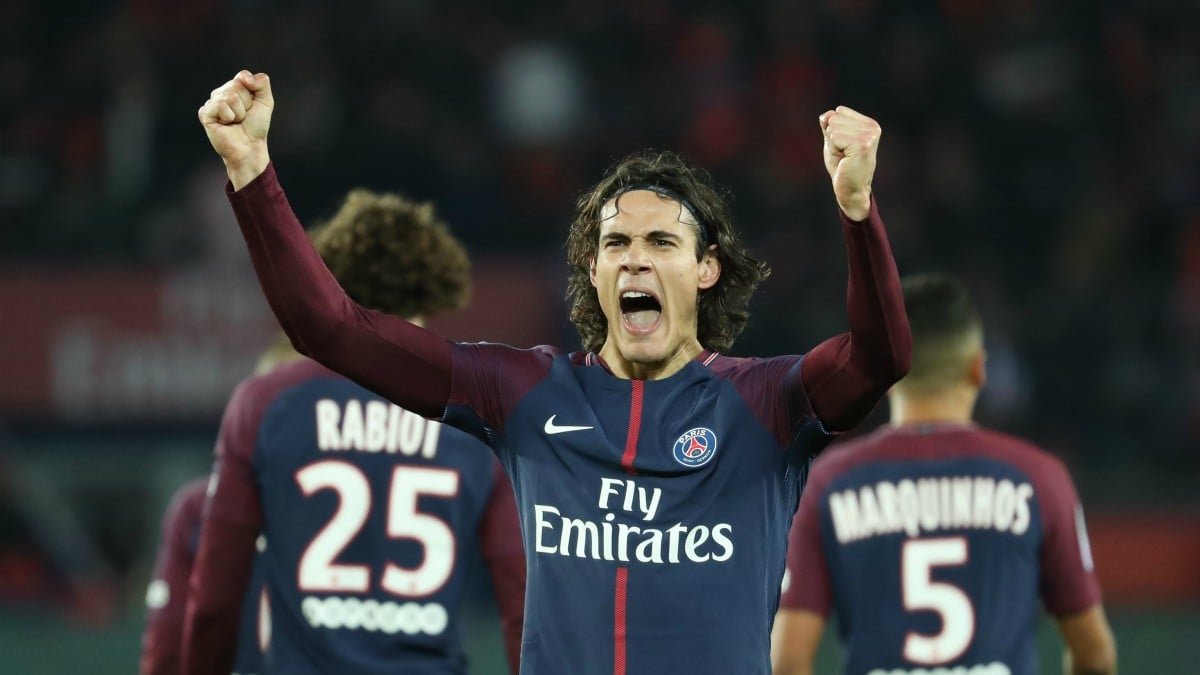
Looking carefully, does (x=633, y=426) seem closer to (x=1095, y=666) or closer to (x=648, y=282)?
(x=648, y=282)

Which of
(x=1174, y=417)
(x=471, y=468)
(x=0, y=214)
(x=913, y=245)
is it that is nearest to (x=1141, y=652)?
(x=1174, y=417)

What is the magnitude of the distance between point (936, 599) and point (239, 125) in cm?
207

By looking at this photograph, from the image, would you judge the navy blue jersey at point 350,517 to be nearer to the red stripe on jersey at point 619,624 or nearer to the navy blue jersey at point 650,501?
the navy blue jersey at point 650,501

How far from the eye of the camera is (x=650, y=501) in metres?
3.13

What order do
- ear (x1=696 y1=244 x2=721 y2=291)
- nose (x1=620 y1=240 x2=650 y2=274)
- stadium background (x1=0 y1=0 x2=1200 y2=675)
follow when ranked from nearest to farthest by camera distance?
nose (x1=620 y1=240 x2=650 y2=274) → ear (x1=696 y1=244 x2=721 y2=291) → stadium background (x1=0 y1=0 x2=1200 y2=675)

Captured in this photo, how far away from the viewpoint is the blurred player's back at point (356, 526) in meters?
3.90

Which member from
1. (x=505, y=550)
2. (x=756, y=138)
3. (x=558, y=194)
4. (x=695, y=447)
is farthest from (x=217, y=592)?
(x=756, y=138)

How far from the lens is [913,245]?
12.3 metres

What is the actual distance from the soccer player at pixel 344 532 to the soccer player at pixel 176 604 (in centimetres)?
26

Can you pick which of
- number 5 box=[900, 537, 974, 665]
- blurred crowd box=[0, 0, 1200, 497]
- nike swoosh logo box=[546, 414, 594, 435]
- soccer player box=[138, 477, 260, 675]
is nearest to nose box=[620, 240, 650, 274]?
nike swoosh logo box=[546, 414, 594, 435]

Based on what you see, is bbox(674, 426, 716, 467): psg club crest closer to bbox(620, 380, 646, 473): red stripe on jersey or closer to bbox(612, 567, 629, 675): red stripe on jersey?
bbox(620, 380, 646, 473): red stripe on jersey

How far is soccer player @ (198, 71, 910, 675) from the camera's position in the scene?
9.86 feet

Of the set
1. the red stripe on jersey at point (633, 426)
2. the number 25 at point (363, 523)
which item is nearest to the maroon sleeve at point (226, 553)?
the number 25 at point (363, 523)

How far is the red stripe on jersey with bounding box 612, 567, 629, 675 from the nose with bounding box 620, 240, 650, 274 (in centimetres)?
58
